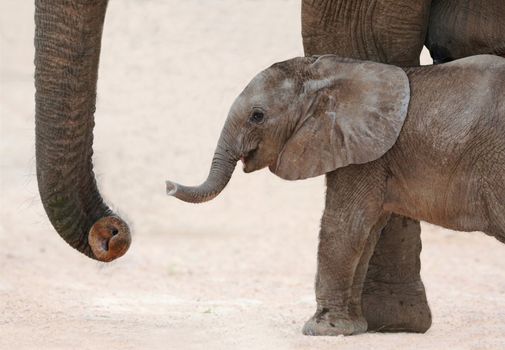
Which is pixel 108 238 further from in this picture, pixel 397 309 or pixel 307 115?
pixel 397 309

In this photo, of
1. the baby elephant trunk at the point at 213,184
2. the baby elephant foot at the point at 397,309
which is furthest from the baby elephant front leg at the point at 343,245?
the baby elephant trunk at the point at 213,184

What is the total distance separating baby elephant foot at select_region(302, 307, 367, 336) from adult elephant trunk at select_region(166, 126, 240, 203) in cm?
67

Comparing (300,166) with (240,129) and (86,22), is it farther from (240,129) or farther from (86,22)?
(86,22)

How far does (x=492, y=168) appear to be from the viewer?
5.95 meters

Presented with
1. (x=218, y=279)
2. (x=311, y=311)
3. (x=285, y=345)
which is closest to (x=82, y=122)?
(x=285, y=345)

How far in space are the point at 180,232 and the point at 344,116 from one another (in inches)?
199

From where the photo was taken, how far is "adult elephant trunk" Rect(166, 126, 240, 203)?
609cm

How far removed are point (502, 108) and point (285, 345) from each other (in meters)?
1.21

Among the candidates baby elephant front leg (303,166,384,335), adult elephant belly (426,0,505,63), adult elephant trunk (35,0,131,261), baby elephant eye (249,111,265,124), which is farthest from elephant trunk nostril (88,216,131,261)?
adult elephant belly (426,0,505,63)

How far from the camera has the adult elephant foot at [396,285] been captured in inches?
267

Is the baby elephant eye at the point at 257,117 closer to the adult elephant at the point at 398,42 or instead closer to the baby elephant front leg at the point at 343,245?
the baby elephant front leg at the point at 343,245

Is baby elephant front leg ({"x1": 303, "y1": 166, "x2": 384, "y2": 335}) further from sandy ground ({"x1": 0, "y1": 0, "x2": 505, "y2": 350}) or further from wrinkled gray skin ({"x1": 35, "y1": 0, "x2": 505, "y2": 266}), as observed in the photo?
wrinkled gray skin ({"x1": 35, "y1": 0, "x2": 505, "y2": 266})

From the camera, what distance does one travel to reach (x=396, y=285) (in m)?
6.84

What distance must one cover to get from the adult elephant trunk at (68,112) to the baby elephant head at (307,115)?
1.88 ft
